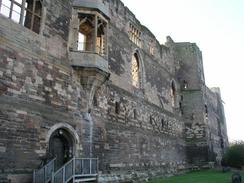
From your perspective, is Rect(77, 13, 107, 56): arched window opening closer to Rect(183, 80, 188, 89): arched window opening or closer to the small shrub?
Rect(183, 80, 188, 89): arched window opening

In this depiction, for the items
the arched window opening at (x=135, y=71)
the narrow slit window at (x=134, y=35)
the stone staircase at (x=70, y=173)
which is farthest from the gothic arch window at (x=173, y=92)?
the stone staircase at (x=70, y=173)

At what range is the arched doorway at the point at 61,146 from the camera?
39.3 ft

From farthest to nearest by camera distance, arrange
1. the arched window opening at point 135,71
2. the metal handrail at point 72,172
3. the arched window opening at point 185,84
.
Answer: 1. the arched window opening at point 185,84
2. the arched window opening at point 135,71
3. the metal handrail at point 72,172

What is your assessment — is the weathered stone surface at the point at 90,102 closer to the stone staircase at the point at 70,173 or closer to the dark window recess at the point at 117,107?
the dark window recess at the point at 117,107

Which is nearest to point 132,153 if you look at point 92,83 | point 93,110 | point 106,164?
point 106,164

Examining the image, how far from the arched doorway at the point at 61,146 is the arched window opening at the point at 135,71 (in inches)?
307

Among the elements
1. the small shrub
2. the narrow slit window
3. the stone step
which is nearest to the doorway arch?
the stone step

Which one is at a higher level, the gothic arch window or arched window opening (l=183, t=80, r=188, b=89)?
arched window opening (l=183, t=80, r=188, b=89)

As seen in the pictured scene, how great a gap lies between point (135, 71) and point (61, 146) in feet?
30.4

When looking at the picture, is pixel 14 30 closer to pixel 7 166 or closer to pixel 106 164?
pixel 7 166

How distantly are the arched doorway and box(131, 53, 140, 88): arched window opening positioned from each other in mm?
7808

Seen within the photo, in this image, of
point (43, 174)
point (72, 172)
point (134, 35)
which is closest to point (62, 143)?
point (72, 172)

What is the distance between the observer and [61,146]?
1245cm

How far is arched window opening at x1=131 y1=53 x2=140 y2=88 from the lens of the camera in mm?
19616
